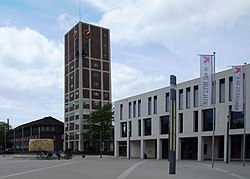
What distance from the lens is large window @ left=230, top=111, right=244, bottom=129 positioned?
41938mm

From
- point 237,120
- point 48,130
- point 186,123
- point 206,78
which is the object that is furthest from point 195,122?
point 48,130

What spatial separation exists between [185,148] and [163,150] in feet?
18.8

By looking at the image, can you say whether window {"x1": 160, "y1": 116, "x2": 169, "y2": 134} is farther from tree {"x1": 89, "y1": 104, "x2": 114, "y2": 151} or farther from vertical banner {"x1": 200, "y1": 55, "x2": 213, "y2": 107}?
tree {"x1": 89, "y1": 104, "x2": 114, "y2": 151}

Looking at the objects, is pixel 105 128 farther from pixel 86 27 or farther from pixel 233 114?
pixel 233 114

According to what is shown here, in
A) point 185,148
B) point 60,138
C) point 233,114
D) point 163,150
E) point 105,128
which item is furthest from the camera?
point 60,138

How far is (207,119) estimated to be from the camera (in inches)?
1855

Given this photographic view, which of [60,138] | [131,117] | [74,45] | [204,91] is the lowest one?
[60,138]

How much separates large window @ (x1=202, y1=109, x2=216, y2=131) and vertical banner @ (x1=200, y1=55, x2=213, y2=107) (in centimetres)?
1251

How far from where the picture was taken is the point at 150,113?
197 feet

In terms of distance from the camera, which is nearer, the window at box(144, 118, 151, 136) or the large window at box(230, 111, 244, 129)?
the large window at box(230, 111, 244, 129)

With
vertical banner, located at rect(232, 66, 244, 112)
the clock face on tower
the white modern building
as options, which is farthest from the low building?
vertical banner, located at rect(232, 66, 244, 112)

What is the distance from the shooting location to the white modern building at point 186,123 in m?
43.6

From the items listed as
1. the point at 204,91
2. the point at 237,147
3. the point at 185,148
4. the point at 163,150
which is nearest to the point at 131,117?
the point at 163,150

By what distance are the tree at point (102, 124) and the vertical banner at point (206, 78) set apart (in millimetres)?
58177
